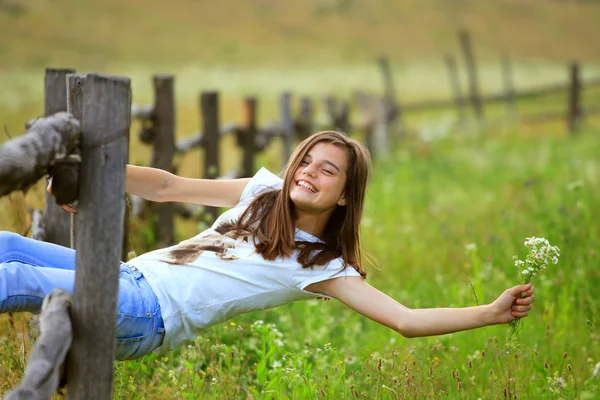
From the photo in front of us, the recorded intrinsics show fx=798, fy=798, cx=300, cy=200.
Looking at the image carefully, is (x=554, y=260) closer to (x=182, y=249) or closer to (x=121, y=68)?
(x=182, y=249)

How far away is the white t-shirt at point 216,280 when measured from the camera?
2.76 metres

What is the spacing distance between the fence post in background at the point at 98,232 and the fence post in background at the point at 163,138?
3.52 m

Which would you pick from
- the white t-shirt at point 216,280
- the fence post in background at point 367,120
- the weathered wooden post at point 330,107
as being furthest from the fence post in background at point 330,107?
the white t-shirt at point 216,280

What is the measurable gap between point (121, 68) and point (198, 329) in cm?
4266

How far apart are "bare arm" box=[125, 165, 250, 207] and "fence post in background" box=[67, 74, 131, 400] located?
0.99m

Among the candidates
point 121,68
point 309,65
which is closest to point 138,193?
point 121,68

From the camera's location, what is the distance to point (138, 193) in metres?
3.17

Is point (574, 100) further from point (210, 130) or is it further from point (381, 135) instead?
point (210, 130)

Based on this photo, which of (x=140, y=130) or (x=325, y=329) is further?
(x=140, y=130)

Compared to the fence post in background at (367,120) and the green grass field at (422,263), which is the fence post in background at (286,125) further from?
the fence post in background at (367,120)

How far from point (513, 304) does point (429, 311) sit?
27cm

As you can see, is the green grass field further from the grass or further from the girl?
the girl

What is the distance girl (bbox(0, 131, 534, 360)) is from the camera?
8.52 ft

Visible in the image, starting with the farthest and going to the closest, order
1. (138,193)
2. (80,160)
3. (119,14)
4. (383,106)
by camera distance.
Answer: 1. (119,14)
2. (383,106)
3. (138,193)
4. (80,160)
